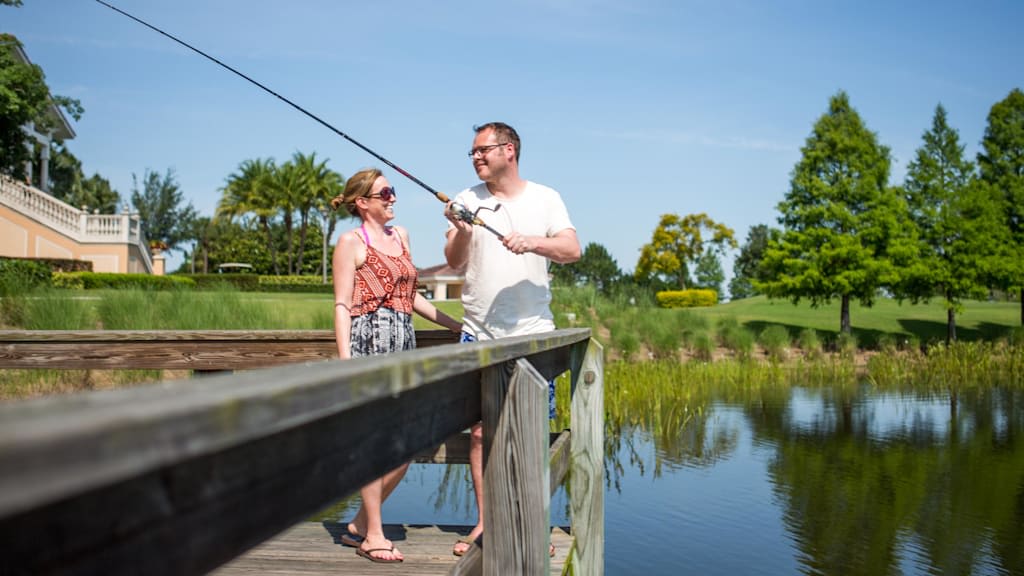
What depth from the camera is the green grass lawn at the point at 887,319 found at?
1109 inches

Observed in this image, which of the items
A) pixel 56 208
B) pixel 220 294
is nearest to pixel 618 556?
pixel 220 294

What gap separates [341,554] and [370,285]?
1.04 meters

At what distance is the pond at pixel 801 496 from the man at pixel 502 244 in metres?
3.26

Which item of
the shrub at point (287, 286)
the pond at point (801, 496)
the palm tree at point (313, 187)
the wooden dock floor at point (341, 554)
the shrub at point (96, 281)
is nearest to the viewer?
the wooden dock floor at point (341, 554)

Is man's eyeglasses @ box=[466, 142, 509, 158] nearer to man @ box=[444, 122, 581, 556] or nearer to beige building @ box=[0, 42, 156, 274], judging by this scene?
man @ box=[444, 122, 581, 556]

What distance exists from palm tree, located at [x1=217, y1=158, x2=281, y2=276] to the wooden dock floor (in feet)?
175

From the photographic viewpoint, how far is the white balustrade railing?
103ft

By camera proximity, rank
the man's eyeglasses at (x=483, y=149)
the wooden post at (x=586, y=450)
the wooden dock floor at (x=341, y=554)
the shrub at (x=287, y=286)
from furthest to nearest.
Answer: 1. the shrub at (x=287, y=286)
2. the wooden post at (x=586, y=450)
3. the man's eyeglasses at (x=483, y=149)
4. the wooden dock floor at (x=341, y=554)

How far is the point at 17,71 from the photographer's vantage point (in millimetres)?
22000

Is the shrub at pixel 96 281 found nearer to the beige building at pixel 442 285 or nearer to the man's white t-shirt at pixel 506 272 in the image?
the man's white t-shirt at pixel 506 272

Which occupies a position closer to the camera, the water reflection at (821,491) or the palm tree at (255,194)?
the water reflection at (821,491)

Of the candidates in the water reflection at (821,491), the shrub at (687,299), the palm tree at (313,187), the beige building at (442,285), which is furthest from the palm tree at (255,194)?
the water reflection at (821,491)

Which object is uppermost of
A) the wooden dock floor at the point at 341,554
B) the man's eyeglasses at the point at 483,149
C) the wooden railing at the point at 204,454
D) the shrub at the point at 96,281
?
the man's eyeglasses at the point at 483,149

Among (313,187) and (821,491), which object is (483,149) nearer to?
(821,491)
